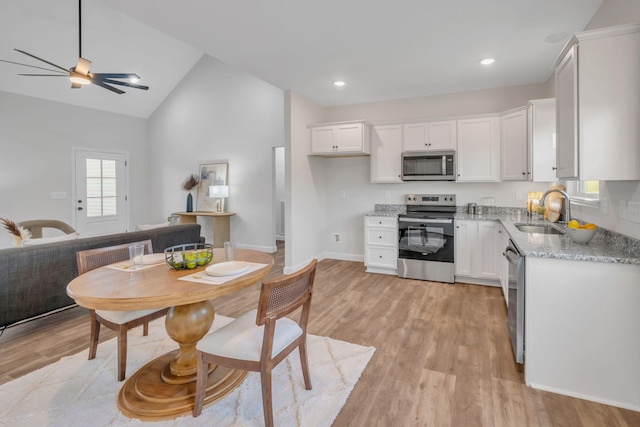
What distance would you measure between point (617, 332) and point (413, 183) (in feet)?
10.6

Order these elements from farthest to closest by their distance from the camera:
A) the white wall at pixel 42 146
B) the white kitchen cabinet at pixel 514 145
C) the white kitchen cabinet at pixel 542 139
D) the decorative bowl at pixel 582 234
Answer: the white wall at pixel 42 146
the white kitchen cabinet at pixel 514 145
the white kitchen cabinet at pixel 542 139
the decorative bowl at pixel 582 234

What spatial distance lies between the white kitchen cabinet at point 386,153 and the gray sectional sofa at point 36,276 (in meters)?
3.49

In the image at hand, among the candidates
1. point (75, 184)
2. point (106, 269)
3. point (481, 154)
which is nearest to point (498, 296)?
point (481, 154)

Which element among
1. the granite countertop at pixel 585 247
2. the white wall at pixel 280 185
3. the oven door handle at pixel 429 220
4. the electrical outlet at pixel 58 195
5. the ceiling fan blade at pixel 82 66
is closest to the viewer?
the granite countertop at pixel 585 247

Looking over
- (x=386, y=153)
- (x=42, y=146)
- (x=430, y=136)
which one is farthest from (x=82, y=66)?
(x=430, y=136)

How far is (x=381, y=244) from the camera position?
4.59 metres

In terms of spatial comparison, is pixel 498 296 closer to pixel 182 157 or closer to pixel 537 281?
pixel 537 281

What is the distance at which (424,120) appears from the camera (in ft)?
14.7

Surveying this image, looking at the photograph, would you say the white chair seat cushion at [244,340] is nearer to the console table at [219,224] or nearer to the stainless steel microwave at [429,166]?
the stainless steel microwave at [429,166]

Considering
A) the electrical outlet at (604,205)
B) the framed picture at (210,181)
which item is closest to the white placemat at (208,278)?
the electrical outlet at (604,205)

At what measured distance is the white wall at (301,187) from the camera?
450 centimetres

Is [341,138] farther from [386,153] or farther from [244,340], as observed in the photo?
[244,340]

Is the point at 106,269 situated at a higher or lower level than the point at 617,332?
higher

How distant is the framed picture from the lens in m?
6.80
